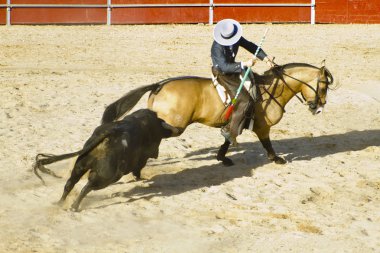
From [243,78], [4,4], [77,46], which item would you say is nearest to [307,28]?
[77,46]

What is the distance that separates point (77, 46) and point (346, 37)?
6.19 metres

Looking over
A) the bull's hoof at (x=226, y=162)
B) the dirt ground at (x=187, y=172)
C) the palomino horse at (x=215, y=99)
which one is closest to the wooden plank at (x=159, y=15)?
the dirt ground at (x=187, y=172)

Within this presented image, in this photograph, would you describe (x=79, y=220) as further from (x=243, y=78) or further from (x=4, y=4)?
(x=4, y=4)

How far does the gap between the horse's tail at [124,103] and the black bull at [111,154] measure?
63 centimetres

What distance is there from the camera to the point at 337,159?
34.2 feet

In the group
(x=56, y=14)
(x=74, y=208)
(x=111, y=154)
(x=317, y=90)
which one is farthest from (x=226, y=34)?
(x=56, y=14)

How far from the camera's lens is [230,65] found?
9219 mm

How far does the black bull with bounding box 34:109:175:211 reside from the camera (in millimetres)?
7836

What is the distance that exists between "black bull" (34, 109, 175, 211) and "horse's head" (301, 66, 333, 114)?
7.55 feet

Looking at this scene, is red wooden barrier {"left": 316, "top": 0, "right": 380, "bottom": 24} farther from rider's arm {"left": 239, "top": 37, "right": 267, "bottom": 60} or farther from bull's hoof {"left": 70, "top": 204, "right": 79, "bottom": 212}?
bull's hoof {"left": 70, "top": 204, "right": 79, "bottom": 212}

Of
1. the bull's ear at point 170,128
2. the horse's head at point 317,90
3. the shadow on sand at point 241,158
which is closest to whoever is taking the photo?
the bull's ear at point 170,128

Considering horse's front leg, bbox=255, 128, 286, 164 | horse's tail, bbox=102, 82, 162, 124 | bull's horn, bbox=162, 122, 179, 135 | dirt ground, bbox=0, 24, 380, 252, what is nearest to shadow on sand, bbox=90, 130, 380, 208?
dirt ground, bbox=0, 24, 380, 252

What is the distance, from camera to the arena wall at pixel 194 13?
2069 cm

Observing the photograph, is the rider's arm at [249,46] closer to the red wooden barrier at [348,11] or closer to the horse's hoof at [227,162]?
the horse's hoof at [227,162]
